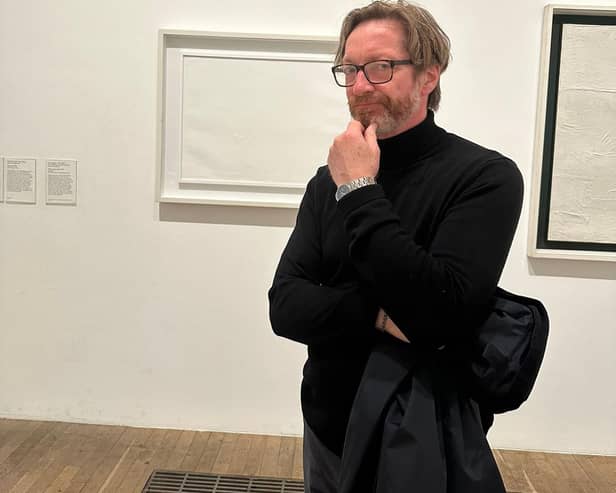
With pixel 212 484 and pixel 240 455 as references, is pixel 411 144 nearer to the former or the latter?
pixel 212 484

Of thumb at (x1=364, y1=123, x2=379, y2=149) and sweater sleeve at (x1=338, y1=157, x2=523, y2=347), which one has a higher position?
thumb at (x1=364, y1=123, x2=379, y2=149)

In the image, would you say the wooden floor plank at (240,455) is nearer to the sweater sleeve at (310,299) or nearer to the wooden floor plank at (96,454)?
the wooden floor plank at (96,454)

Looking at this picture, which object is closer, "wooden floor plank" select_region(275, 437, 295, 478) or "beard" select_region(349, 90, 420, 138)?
"beard" select_region(349, 90, 420, 138)

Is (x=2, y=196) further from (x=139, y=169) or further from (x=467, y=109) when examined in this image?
(x=467, y=109)

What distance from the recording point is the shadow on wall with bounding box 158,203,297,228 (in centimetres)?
303

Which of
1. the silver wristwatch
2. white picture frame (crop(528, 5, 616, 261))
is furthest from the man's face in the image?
white picture frame (crop(528, 5, 616, 261))

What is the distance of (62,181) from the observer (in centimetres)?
304

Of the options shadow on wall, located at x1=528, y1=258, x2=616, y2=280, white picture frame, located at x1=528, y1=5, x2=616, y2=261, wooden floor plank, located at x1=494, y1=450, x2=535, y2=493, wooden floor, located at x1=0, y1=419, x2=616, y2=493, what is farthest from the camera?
shadow on wall, located at x1=528, y1=258, x2=616, y2=280

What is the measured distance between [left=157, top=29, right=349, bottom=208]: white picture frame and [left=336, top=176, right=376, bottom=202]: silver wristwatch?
1.70 m

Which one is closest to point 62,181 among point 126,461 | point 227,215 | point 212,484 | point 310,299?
point 227,215

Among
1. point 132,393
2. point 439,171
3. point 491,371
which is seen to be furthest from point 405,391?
point 132,393

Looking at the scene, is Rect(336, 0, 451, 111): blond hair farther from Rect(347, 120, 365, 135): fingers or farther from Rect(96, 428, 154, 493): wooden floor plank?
Rect(96, 428, 154, 493): wooden floor plank

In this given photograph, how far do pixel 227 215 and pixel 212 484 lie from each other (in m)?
1.09

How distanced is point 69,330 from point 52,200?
58 cm
